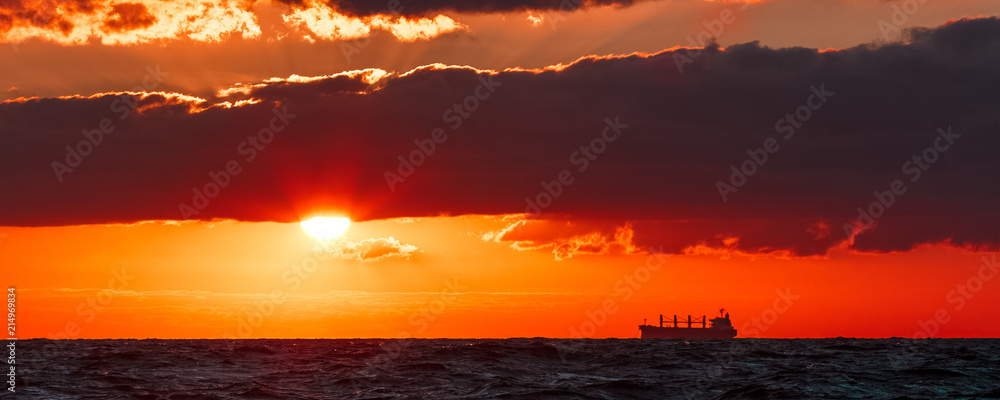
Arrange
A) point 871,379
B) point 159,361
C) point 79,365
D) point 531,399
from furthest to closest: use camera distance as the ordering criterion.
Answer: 1. point 159,361
2. point 79,365
3. point 871,379
4. point 531,399

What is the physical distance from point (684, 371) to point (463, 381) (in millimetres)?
18093

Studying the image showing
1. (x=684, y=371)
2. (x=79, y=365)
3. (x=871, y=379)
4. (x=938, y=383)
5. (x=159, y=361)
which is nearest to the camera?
(x=938, y=383)

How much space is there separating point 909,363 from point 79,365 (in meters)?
65.4

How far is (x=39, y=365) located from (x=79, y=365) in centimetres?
415

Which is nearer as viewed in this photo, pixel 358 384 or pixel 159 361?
pixel 358 384

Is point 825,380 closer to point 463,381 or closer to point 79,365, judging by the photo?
point 463,381

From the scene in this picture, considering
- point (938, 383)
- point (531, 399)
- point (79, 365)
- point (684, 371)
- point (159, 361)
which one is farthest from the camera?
point (159, 361)

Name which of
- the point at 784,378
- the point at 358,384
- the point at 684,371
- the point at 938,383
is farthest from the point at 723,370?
the point at 358,384

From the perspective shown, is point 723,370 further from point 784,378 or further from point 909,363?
point 909,363

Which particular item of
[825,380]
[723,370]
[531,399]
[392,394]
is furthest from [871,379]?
[392,394]

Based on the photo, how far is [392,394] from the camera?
152 ft

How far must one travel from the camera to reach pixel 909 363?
70.4 meters

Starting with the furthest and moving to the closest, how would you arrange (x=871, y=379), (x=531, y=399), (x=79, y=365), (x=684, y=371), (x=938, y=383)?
(x=79, y=365) < (x=684, y=371) < (x=871, y=379) < (x=938, y=383) < (x=531, y=399)

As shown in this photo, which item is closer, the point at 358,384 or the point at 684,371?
the point at 358,384
